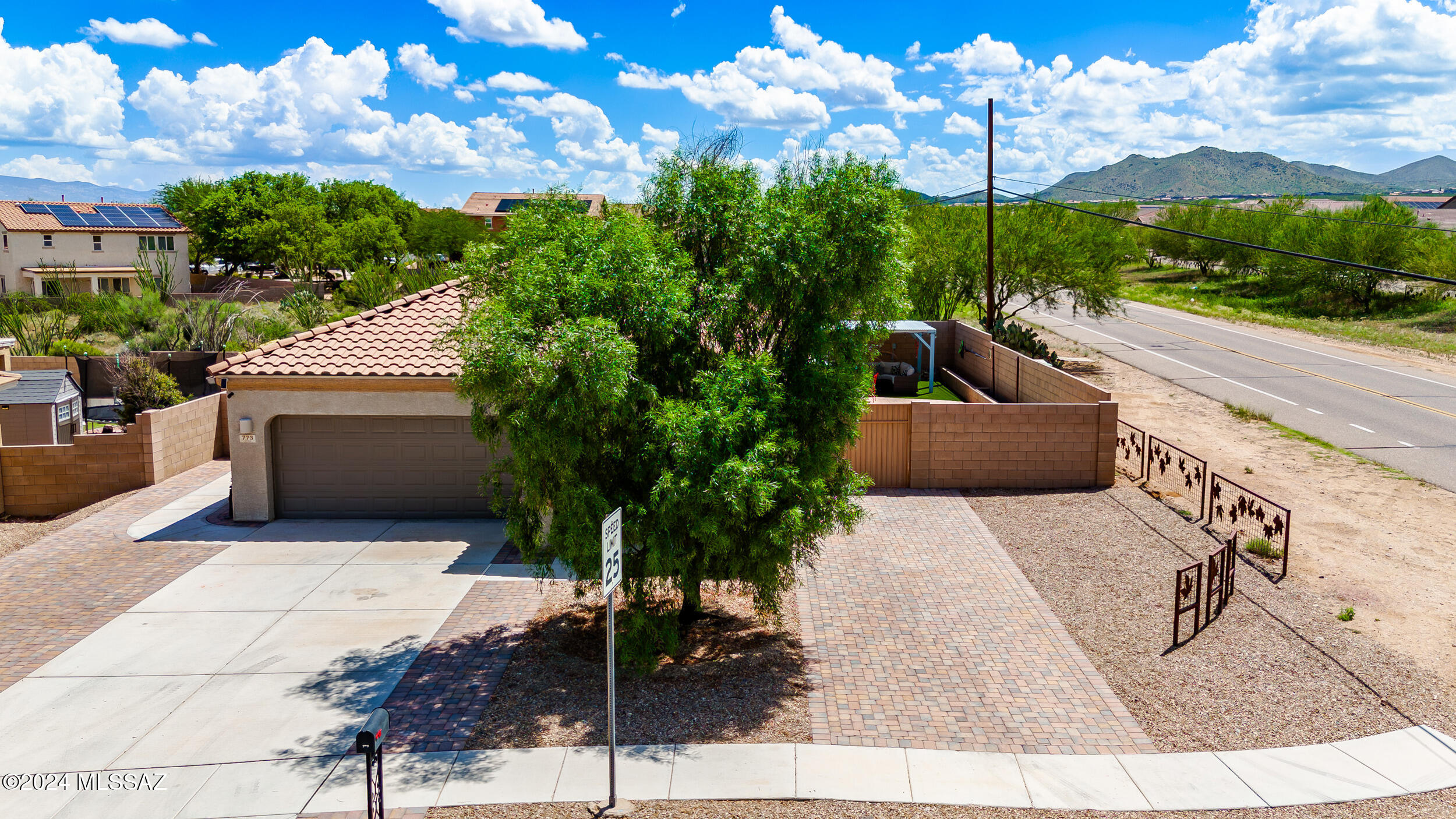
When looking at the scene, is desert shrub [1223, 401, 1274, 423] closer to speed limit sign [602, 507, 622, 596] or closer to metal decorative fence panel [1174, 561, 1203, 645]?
metal decorative fence panel [1174, 561, 1203, 645]

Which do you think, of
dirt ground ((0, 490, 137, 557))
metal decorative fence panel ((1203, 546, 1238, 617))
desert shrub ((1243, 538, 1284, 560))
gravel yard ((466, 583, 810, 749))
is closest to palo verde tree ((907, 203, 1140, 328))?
desert shrub ((1243, 538, 1284, 560))

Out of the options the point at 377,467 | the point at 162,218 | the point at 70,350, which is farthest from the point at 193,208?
the point at 377,467

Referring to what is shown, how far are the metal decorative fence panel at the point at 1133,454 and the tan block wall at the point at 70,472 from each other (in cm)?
1939

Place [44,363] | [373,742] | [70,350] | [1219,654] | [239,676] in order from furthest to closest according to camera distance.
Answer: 1. [70,350]
2. [44,363]
3. [1219,654]
4. [239,676]
5. [373,742]

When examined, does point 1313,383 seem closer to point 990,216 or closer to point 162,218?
point 990,216

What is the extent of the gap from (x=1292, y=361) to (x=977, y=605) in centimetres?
2778

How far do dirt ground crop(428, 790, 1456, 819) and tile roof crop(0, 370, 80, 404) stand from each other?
17.7 meters

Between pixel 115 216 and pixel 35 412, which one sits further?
pixel 115 216

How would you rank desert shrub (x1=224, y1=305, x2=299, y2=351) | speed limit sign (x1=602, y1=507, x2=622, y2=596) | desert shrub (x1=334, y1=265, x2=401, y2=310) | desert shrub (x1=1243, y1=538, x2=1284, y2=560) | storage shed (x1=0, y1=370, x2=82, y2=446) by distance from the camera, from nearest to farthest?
speed limit sign (x1=602, y1=507, x2=622, y2=596)
desert shrub (x1=1243, y1=538, x2=1284, y2=560)
storage shed (x1=0, y1=370, x2=82, y2=446)
desert shrub (x1=224, y1=305, x2=299, y2=351)
desert shrub (x1=334, y1=265, x2=401, y2=310)

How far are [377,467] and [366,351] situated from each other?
2007 millimetres

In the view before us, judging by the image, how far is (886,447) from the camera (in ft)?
61.3

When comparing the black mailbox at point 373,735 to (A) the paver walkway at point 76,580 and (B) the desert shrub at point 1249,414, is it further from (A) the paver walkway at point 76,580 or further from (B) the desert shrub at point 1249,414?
(B) the desert shrub at point 1249,414

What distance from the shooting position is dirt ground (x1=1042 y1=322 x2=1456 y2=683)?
11648 millimetres

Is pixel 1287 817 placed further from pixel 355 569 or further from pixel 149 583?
pixel 149 583
